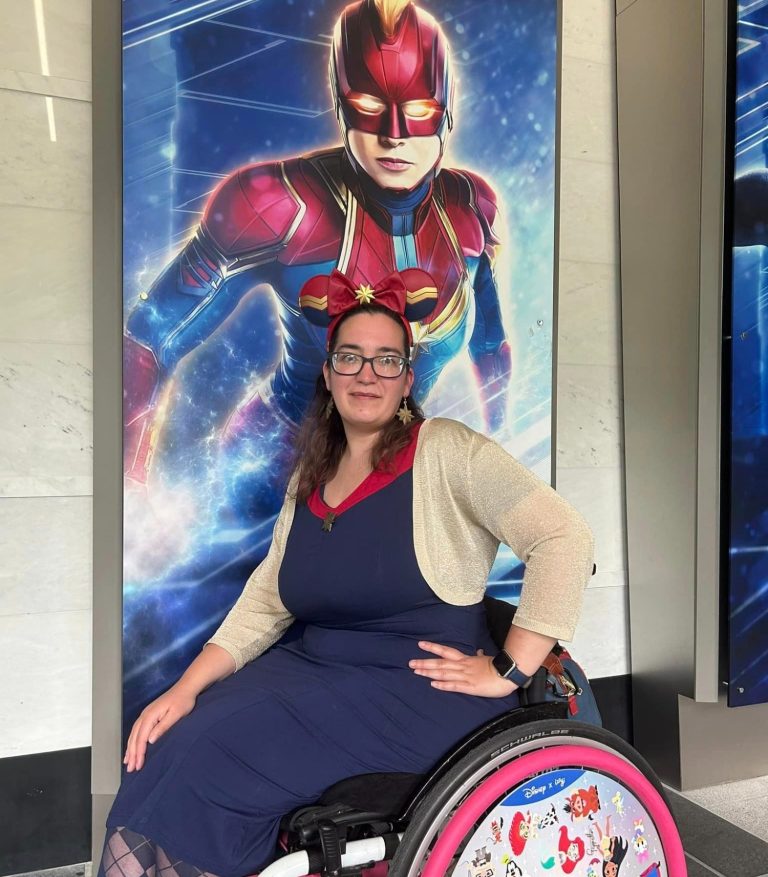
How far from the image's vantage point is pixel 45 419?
1.95 meters

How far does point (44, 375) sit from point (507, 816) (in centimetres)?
149

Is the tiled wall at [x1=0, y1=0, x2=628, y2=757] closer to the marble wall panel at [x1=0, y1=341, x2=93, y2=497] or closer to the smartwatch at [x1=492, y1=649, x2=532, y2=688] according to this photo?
the marble wall panel at [x1=0, y1=341, x2=93, y2=497]

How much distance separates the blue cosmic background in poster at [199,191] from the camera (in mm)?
1918

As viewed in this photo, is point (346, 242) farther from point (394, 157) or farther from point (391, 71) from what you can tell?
point (391, 71)

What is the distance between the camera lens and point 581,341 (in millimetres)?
2502

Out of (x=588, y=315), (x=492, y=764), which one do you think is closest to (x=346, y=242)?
(x=588, y=315)

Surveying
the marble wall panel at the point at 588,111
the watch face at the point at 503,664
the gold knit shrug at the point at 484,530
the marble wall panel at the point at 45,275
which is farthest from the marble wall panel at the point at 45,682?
the marble wall panel at the point at 588,111

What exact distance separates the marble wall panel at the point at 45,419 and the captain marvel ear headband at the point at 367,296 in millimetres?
601

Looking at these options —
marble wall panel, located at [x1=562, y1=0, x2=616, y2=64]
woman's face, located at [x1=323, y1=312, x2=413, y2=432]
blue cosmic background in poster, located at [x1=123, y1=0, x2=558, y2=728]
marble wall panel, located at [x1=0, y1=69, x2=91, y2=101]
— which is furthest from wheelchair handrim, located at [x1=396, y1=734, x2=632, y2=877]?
marble wall panel, located at [x1=562, y1=0, x2=616, y2=64]

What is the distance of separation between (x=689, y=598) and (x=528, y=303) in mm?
1015

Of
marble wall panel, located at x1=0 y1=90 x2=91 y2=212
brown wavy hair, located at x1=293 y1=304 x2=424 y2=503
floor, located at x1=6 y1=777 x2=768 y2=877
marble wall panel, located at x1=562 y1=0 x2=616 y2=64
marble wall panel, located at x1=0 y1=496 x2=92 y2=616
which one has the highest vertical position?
marble wall panel, located at x1=562 y1=0 x2=616 y2=64

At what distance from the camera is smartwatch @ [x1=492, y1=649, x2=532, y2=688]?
141 centimetres

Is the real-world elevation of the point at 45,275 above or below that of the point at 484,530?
above

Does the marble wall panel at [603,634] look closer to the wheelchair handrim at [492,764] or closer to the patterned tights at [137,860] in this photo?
the wheelchair handrim at [492,764]
